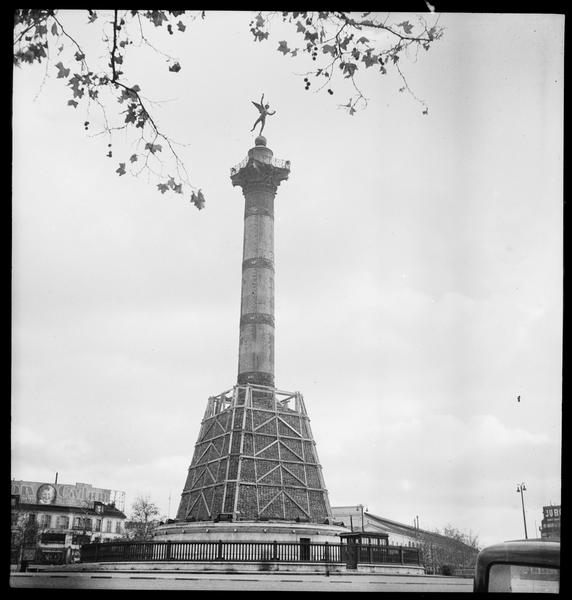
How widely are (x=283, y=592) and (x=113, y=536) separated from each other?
80.0 meters

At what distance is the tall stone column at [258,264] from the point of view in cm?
4291

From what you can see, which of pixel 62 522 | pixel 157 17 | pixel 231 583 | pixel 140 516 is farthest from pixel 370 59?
pixel 62 522

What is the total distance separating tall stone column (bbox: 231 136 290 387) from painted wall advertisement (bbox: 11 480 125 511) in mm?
32398

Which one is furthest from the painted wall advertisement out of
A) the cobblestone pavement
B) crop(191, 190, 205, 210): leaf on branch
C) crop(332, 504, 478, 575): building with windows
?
crop(191, 190, 205, 210): leaf on branch

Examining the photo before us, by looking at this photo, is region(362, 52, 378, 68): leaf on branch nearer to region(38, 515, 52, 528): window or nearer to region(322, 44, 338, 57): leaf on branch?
region(322, 44, 338, 57): leaf on branch

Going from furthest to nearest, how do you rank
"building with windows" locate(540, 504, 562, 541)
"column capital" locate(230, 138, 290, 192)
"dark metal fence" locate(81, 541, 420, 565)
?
1. "column capital" locate(230, 138, 290, 192)
2. "dark metal fence" locate(81, 541, 420, 565)
3. "building with windows" locate(540, 504, 562, 541)

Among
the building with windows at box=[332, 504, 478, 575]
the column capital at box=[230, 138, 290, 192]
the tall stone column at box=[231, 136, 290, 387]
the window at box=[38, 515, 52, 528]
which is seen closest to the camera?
the building with windows at box=[332, 504, 478, 575]

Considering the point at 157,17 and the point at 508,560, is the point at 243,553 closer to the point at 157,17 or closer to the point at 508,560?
the point at 157,17

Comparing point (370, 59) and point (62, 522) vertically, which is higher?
point (370, 59)

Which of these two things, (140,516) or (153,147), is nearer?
(153,147)

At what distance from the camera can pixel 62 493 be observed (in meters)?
80.7

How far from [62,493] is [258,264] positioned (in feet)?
173

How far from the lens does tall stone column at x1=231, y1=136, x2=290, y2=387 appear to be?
141ft

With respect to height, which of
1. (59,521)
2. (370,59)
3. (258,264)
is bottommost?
(59,521)
